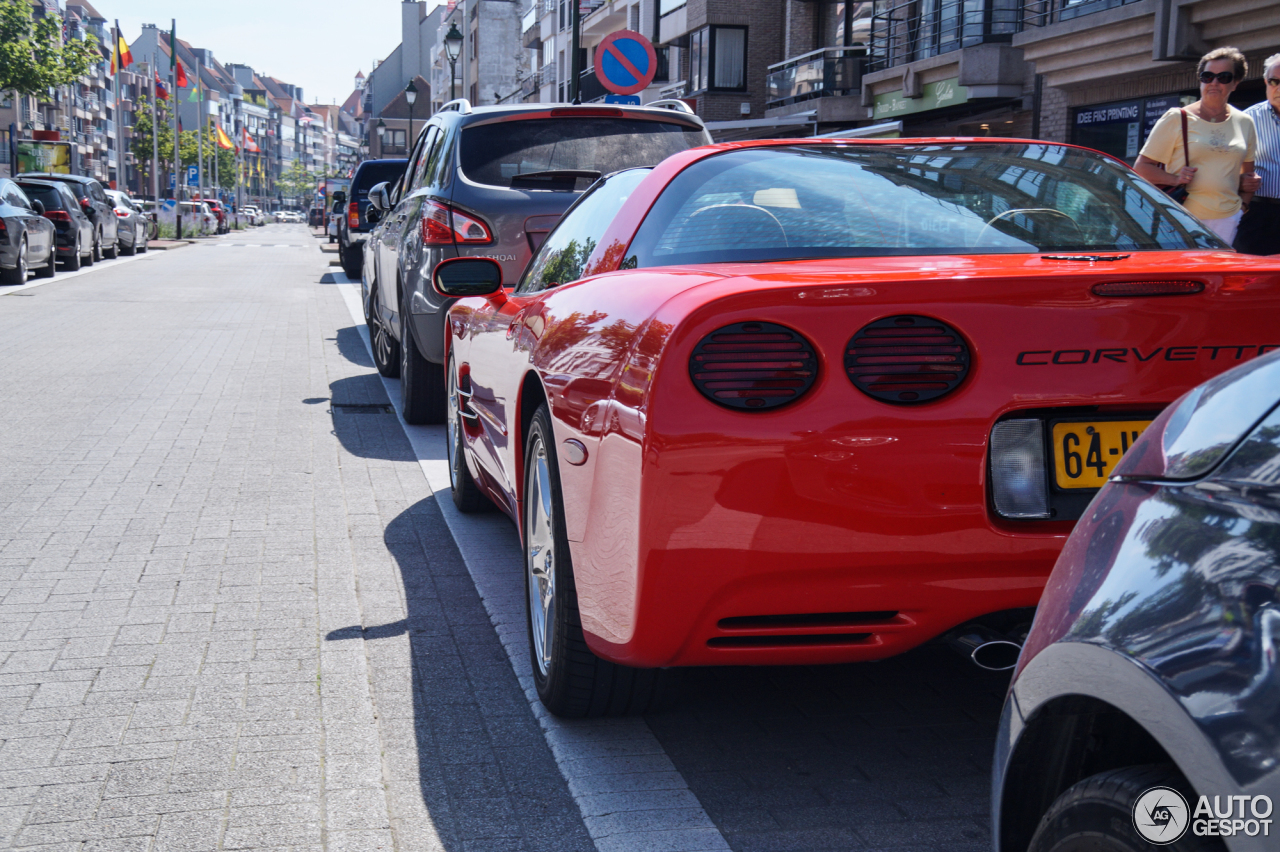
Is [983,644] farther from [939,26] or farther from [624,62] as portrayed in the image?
[939,26]

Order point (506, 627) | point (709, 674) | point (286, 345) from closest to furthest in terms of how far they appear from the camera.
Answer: point (709, 674)
point (506, 627)
point (286, 345)

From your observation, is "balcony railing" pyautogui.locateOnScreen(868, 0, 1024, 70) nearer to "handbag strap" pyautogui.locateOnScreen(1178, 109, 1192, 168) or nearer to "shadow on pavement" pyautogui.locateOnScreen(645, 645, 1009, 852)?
"handbag strap" pyautogui.locateOnScreen(1178, 109, 1192, 168)

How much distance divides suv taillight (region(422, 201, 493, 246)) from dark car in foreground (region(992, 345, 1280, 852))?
6.04 m

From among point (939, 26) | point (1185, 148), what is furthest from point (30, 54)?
point (1185, 148)

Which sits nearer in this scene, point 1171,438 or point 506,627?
point 1171,438

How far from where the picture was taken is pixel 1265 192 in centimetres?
736

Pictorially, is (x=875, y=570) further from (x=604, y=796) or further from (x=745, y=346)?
(x=604, y=796)

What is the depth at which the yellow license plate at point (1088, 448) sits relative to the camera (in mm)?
2717

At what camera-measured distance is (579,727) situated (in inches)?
135

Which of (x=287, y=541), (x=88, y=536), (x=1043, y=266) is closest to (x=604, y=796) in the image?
(x=1043, y=266)

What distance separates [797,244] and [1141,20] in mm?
16110

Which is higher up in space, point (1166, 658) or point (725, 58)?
point (725, 58)

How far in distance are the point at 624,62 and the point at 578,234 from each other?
1091 centimetres

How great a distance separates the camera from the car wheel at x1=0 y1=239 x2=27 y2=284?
67.9 feet
